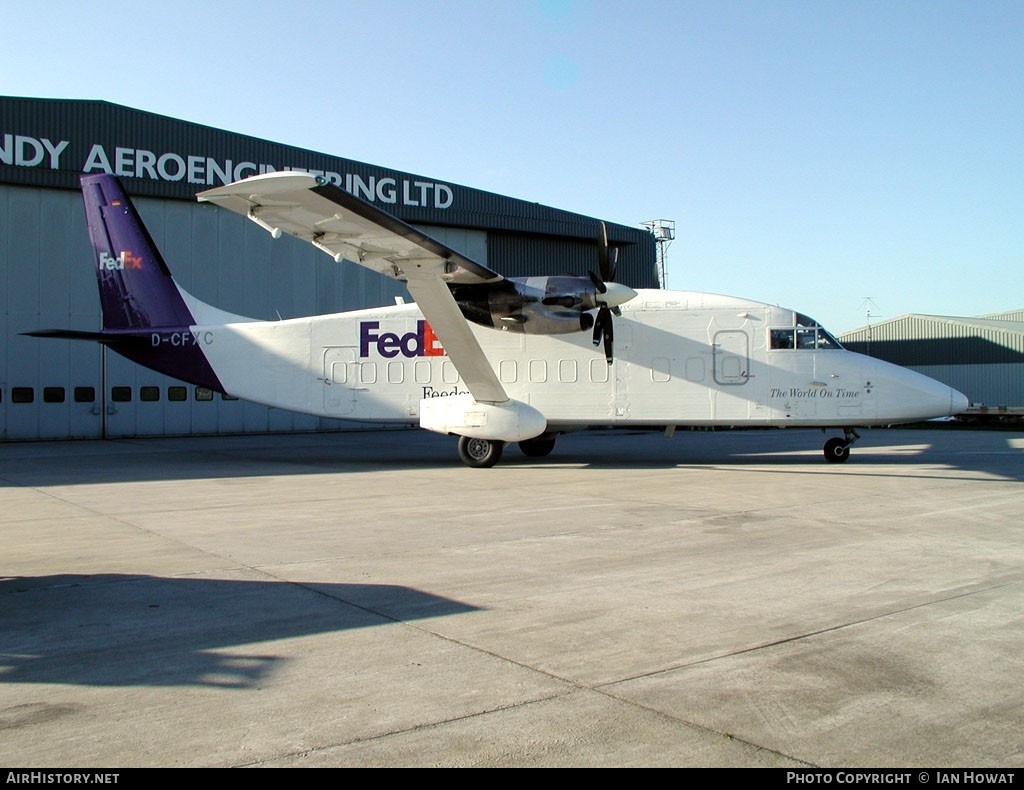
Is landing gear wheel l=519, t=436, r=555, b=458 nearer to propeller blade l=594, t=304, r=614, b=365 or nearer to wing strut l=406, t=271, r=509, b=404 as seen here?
wing strut l=406, t=271, r=509, b=404

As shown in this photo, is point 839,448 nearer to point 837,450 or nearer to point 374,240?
point 837,450

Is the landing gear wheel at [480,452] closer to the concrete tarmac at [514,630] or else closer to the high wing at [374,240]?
the high wing at [374,240]

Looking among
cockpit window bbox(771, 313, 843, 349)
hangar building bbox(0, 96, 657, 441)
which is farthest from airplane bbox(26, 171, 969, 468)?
hangar building bbox(0, 96, 657, 441)

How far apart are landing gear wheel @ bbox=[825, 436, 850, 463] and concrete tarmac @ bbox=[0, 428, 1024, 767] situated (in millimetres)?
5568

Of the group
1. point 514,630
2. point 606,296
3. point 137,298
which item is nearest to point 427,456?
point 606,296

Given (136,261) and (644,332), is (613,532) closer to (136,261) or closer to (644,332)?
(644,332)

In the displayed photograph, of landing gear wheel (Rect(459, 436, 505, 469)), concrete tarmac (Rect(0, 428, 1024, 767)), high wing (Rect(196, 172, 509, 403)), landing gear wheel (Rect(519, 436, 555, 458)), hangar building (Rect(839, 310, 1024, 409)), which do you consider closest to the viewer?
concrete tarmac (Rect(0, 428, 1024, 767))

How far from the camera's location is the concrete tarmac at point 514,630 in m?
4.08

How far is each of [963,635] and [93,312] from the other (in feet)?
94.7

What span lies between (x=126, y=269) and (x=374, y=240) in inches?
349

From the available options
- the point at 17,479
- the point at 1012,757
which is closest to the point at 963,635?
the point at 1012,757

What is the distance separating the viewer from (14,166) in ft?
88.4

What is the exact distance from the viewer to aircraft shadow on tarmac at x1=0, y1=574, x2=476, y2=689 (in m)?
5.09

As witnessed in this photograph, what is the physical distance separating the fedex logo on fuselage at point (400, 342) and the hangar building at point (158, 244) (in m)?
8.76
